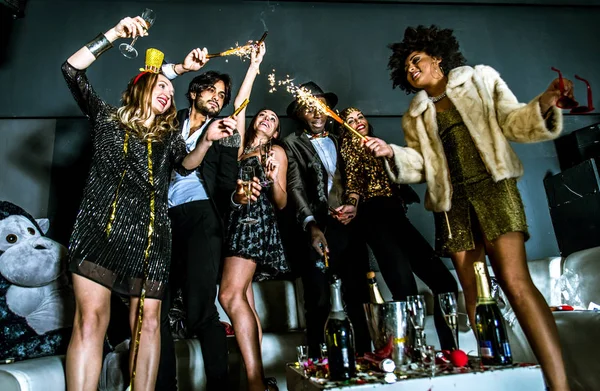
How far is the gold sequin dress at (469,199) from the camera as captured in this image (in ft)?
6.03

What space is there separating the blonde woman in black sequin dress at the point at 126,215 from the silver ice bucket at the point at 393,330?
0.94 metres

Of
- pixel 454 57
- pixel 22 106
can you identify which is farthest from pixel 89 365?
pixel 22 106

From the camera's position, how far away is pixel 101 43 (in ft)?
6.60

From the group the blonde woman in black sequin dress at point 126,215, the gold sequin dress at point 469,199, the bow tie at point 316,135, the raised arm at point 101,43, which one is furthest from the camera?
the bow tie at point 316,135

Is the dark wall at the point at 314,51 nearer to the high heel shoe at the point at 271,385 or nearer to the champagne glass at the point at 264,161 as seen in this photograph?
the champagne glass at the point at 264,161

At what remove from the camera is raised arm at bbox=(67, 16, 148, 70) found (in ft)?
6.38

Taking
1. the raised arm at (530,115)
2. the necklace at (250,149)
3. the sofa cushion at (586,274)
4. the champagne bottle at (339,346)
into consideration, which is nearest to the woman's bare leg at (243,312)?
the necklace at (250,149)

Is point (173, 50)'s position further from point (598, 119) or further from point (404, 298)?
point (598, 119)

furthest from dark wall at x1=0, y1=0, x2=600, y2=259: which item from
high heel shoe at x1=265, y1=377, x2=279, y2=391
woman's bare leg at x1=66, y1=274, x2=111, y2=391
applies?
high heel shoe at x1=265, y1=377, x2=279, y2=391

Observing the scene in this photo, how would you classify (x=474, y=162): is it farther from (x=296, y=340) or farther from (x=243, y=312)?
(x=296, y=340)

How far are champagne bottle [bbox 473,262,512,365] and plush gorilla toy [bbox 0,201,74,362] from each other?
6.12 ft

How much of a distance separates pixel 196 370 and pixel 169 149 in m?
1.21

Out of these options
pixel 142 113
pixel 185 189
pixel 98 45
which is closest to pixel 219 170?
pixel 185 189

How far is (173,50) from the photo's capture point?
375 centimetres
